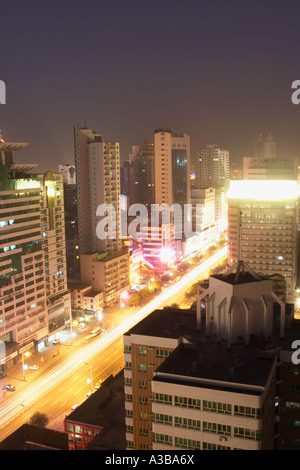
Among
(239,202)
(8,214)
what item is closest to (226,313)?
(8,214)

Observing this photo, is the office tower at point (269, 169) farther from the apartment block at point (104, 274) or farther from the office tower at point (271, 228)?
Answer: the apartment block at point (104, 274)

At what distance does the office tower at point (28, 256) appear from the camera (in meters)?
25.1

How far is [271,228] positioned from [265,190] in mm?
3545

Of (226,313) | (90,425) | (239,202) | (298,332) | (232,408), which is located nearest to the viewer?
(232,408)

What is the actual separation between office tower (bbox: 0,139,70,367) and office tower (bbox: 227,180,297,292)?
18.1 meters

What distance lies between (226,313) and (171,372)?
2.38 metres

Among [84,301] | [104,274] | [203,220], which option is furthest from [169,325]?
[203,220]

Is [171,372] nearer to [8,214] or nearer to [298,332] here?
[298,332]

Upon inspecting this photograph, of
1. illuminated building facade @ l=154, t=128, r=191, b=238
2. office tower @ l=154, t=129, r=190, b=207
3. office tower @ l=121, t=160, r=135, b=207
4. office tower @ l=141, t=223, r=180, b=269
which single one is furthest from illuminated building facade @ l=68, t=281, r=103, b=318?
office tower @ l=121, t=160, r=135, b=207

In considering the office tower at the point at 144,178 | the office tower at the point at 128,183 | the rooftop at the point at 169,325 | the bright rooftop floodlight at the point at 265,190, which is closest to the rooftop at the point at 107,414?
the rooftop at the point at 169,325

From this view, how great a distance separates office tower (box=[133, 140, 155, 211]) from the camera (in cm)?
7206

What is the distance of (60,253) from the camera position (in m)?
31.4

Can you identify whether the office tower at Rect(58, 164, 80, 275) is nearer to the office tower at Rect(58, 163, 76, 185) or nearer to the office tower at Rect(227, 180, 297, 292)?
the office tower at Rect(58, 163, 76, 185)

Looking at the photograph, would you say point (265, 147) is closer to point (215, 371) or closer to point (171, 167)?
point (171, 167)
